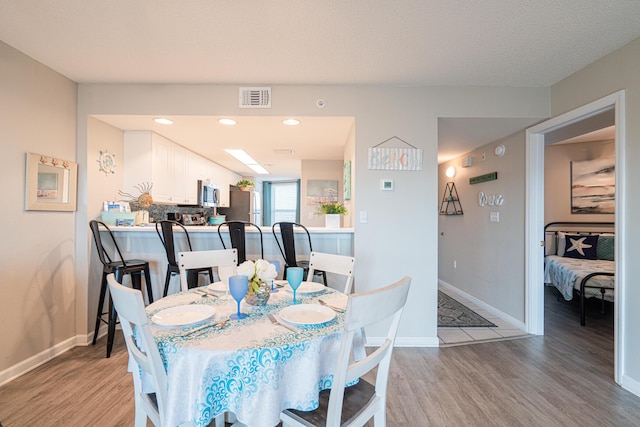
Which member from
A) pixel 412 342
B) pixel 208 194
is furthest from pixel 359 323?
pixel 208 194

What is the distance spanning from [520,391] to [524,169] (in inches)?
88.3

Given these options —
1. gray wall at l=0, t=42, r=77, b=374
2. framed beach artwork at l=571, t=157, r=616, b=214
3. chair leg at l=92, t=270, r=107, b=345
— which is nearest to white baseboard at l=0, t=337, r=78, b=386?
gray wall at l=0, t=42, r=77, b=374

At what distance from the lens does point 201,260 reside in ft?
7.04

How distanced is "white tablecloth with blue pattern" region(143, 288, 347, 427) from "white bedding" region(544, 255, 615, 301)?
387 centimetres

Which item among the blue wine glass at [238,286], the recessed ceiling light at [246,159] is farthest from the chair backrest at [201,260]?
the recessed ceiling light at [246,159]

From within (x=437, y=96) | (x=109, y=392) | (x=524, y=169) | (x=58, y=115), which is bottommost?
(x=109, y=392)

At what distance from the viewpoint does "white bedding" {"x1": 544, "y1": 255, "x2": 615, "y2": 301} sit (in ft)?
11.3

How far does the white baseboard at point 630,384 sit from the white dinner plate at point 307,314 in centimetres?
235

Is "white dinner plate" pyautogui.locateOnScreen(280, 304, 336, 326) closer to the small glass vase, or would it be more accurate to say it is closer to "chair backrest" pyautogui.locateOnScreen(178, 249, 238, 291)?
the small glass vase

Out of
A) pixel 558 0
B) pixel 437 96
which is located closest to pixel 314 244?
pixel 437 96

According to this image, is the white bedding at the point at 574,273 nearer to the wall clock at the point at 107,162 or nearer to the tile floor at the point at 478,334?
the tile floor at the point at 478,334

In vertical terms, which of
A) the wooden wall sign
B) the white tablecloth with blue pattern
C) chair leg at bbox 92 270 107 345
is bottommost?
chair leg at bbox 92 270 107 345

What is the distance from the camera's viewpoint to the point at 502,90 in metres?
2.94

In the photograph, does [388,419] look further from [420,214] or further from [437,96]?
[437,96]
